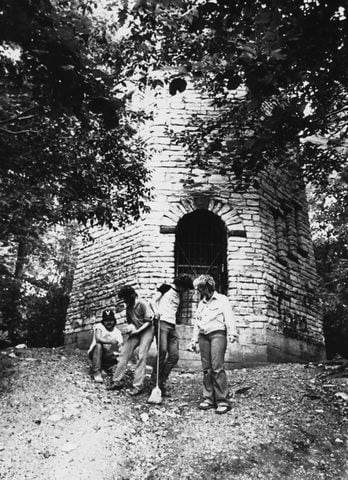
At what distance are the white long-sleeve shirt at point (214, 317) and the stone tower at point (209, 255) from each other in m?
2.47

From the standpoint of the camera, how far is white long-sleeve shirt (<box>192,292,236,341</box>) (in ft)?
16.2

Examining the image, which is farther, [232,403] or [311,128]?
[232,403]

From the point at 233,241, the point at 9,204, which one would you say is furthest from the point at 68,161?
the point at 233,241

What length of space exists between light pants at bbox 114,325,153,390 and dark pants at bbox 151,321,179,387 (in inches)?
9.5

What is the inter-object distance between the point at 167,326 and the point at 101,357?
4.06ft

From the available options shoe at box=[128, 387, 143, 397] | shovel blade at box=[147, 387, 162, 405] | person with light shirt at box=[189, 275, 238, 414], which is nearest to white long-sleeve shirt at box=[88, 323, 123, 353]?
shoe at box=[128, 387, 143, 397]

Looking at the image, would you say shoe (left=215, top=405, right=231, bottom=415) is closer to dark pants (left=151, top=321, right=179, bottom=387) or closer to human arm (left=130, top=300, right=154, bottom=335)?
dark pants (left=151, top=321, right=179, bottom=387)

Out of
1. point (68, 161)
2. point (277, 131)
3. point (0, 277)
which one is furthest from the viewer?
point (0, 277)

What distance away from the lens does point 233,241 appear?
27.0 feet

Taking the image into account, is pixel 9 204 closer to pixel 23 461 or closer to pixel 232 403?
pixel 23 461

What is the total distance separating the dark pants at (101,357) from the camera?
5945 mm

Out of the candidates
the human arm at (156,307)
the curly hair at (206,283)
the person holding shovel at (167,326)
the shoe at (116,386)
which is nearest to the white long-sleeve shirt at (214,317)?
the curly hair at (206,283)

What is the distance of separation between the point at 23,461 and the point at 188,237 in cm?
570

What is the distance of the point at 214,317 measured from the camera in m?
4.98
